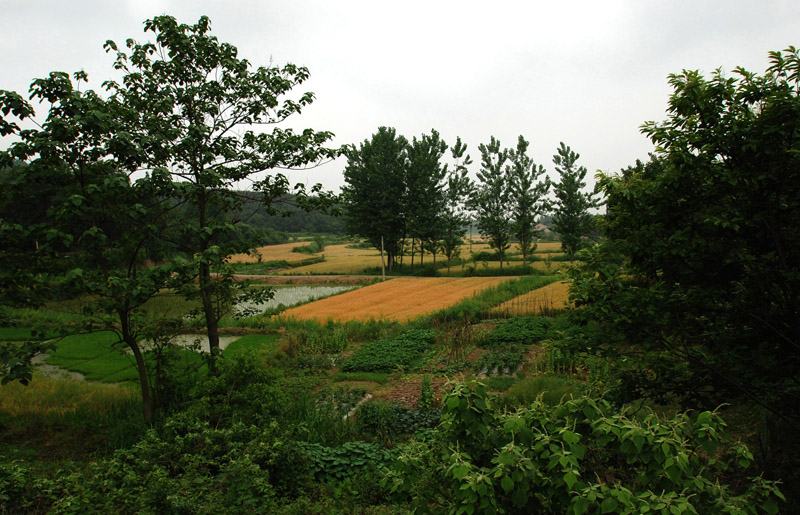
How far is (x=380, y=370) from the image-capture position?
33.8ft

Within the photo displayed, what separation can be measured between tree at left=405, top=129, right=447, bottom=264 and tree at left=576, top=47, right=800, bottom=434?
32379 mm

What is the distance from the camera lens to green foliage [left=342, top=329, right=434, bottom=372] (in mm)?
10453

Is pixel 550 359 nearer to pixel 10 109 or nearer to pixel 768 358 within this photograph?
pixel 768 358

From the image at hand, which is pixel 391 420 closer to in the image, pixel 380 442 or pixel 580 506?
pixel 380 442

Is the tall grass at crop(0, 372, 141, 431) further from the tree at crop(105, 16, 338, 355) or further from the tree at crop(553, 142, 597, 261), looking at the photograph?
the tree at crop(553, 142, 597, 261)

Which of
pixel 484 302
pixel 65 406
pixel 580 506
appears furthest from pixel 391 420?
pixel 484 302

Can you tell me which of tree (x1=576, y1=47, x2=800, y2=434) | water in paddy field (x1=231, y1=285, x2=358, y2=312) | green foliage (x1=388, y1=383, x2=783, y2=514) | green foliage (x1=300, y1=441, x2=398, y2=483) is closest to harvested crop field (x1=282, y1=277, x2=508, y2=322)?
water in paddy field (x1=231, y1=285, x2=358, y2=312)

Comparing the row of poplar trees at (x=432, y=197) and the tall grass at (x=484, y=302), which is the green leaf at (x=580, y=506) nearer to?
the tall grass at (x=484, y=302)

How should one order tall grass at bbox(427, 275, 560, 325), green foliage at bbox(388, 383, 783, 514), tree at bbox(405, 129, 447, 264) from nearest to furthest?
green foliage at bbox(388, 383, 783, 514), tall grass at bbox(427, 275, 560, 325), tree at bbox(405, 129, 447, 264)

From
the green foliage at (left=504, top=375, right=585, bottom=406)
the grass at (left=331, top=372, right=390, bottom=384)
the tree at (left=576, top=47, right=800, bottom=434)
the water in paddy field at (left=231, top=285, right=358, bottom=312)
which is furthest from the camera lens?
the water in paddy field at (left=231, top=285, right=358, bottom=312)

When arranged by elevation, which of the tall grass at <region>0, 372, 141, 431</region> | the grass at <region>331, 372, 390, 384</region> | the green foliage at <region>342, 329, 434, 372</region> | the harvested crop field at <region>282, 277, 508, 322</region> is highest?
the tall grass at <region>0, 372, 141, 431</region>

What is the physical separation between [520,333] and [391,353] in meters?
3.55

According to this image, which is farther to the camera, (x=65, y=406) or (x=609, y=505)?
(x=65, y=406)

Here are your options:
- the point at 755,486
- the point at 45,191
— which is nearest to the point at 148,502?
the point at 45,191
